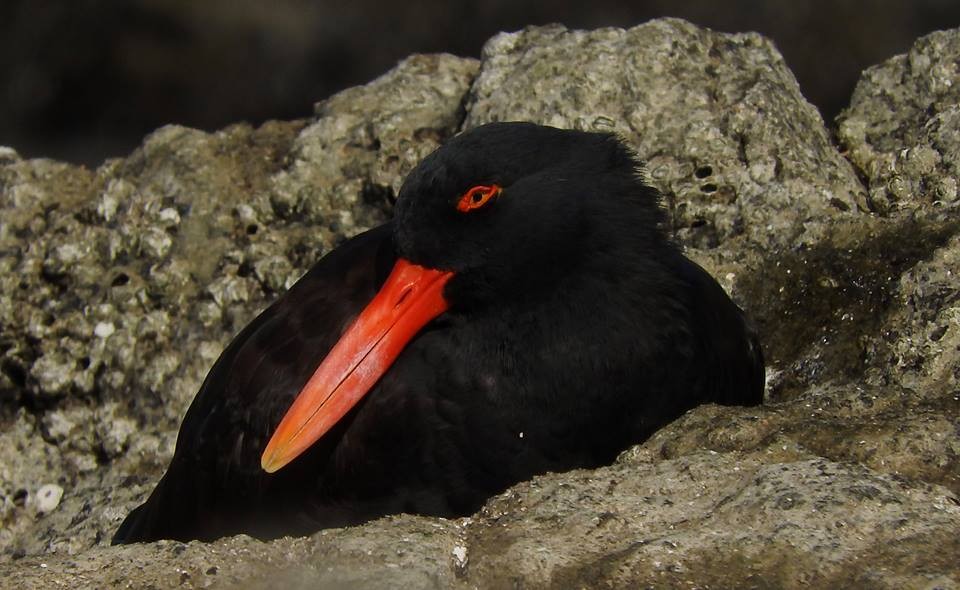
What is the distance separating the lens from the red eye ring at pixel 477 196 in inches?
149

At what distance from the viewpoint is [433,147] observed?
534 cm

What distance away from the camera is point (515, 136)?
3.91 metres

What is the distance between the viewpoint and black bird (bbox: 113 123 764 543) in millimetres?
3828

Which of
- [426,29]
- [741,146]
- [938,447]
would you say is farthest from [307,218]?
[426,29]

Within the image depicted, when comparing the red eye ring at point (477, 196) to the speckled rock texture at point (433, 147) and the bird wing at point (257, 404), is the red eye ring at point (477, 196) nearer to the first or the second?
the bird wing at point (257, 404)

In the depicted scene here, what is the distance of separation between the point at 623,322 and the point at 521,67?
1716 millimetres

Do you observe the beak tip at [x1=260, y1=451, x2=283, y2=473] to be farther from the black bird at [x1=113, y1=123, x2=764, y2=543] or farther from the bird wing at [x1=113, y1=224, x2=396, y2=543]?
the bird wing at [x1=113, y1=224, x2=396, y2=543]

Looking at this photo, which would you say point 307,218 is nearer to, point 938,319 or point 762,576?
point 938,319

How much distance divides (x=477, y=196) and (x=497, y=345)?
0.44 meters

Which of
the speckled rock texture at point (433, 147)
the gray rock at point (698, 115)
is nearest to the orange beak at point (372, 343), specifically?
the speckled rock texture at point (433, 147)

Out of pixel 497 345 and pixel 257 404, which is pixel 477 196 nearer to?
pixel 497 345

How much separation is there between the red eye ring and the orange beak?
0.21m

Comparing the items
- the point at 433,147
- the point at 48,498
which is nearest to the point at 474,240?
the point at 433,147

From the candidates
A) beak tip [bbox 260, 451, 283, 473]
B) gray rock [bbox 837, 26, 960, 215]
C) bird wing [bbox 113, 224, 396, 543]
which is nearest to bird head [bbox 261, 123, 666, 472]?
beak tip [bbox 260, 451, 283, 473]
